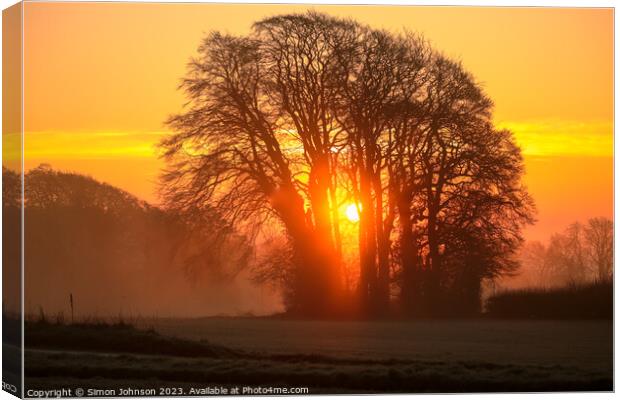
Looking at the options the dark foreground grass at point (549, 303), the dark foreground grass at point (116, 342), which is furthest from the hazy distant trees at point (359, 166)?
the dark foreground grass at point (116, 342)

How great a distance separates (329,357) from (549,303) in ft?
14.6

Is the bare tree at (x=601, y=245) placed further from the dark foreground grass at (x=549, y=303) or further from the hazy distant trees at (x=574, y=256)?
the dark foreground grass at (x=549, y=303)

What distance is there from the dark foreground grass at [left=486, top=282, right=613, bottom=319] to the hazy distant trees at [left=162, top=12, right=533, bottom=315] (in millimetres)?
441

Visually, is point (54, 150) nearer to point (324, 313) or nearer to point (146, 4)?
point (146, 4)

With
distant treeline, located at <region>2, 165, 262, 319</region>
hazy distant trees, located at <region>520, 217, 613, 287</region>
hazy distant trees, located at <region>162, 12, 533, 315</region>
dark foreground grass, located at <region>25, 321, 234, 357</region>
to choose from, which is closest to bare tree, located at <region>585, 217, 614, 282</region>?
hazy distant trees, located at <region>520, 217, 613, 287</region>

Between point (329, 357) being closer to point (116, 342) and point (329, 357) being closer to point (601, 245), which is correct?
point (116, 342)

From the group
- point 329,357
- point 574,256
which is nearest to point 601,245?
point 574,256

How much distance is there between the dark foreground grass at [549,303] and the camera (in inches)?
918

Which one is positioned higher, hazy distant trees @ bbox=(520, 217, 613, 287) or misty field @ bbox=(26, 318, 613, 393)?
hazy distant trees @ bbox=(520, 217, 613, 287)

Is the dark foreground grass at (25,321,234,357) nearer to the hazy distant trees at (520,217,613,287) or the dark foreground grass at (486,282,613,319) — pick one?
the dark foreground grass at (486,282,613,319)

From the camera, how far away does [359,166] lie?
23.3 metres

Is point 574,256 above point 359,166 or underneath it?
underneath

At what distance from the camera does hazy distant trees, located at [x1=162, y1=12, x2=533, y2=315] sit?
23156mm

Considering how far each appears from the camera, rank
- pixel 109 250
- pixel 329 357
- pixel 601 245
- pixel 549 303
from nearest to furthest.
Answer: pixel 329 357
pixel 109 250
pixel 601 245
pixel 549 303
